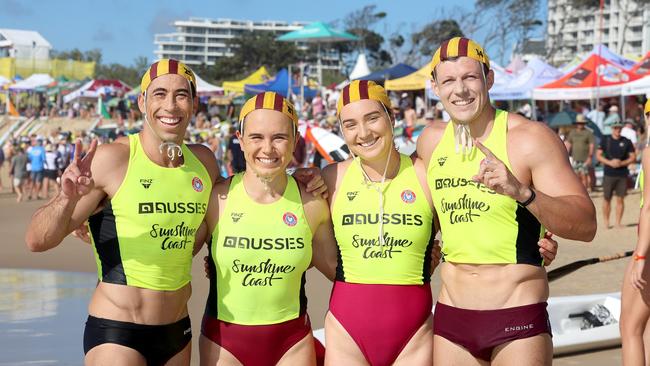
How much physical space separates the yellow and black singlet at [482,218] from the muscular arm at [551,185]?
10cm

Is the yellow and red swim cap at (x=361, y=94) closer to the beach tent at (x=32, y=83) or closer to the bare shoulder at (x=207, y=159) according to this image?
the bare shoulder at (x=207, y=159)

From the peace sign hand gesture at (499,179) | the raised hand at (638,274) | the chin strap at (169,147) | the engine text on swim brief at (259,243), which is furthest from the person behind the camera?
the raised hand at (638,274)

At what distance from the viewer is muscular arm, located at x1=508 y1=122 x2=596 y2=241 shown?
4.08m

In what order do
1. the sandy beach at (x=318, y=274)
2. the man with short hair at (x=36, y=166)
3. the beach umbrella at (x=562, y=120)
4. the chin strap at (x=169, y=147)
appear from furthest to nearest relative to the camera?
the man with short hair at (x=36, y=166)
the beach umbrella at (x=562, y=120)
the sandy beach at (x=318, y=274)
the chin strap at (x=169, y=147)

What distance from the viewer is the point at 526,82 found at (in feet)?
88.9

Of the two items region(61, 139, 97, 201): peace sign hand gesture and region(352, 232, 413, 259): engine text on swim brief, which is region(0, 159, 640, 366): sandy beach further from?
region(61, 139, 97, 201): peace sign hand gesture

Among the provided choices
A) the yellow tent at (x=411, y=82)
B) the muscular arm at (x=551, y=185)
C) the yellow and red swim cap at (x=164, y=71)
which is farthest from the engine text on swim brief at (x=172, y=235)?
the yellow tent at (x=411, y=82)

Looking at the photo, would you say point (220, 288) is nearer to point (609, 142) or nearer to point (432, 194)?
point (432, 194)

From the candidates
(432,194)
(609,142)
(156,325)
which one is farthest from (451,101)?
(609,142)

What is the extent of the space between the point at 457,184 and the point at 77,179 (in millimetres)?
1801

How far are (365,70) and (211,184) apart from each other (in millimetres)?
35556

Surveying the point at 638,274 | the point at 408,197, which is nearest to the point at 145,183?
the point at 408,197

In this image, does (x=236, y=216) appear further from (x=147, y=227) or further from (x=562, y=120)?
(x=562, y=120)

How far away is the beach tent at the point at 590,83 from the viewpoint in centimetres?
2460
